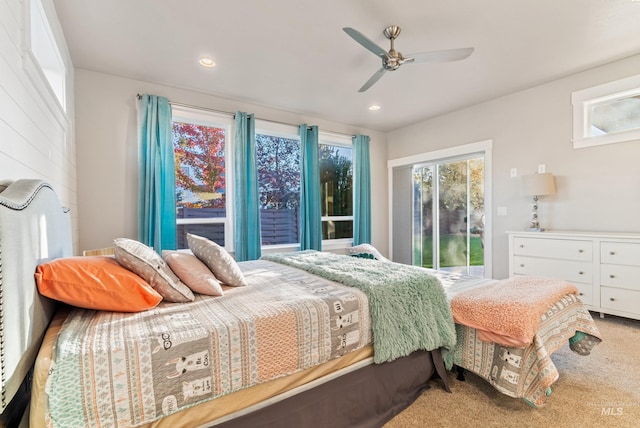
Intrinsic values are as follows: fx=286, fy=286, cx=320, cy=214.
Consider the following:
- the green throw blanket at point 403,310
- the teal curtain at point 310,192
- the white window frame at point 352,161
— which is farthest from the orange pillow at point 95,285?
the white window frame at point 352,161

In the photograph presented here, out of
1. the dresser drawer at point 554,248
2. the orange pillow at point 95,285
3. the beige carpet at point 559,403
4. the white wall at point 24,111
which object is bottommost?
the beige carpet at point 559,403

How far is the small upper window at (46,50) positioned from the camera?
5.79 feet

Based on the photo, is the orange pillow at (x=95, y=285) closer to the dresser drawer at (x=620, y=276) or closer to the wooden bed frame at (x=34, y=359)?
the wooden bed frame at (x=34, y=359)

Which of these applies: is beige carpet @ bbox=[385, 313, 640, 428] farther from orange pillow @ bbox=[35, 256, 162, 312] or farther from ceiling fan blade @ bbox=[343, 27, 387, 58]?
ceiling fan blade @ bbox=[343, 27, 387, 58]

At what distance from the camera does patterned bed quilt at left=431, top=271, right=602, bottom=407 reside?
147 centimetres

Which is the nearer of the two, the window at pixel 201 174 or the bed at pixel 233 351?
the bed at pixel 233 351

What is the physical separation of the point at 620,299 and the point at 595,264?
0.36m

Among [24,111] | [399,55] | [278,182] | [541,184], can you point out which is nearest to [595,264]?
[541,184]

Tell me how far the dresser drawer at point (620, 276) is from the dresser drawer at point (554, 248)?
0.16 m

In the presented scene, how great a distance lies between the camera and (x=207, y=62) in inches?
113

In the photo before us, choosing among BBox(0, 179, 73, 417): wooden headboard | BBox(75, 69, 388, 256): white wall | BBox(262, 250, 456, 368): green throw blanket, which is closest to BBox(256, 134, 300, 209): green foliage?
BBox(75, 69, 388, 256): white wall

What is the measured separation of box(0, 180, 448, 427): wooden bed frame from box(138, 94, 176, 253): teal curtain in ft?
4.78

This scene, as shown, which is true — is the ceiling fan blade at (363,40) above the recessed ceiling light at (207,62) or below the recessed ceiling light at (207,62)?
A: below

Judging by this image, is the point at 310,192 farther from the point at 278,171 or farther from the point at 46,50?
the point at 46,50
